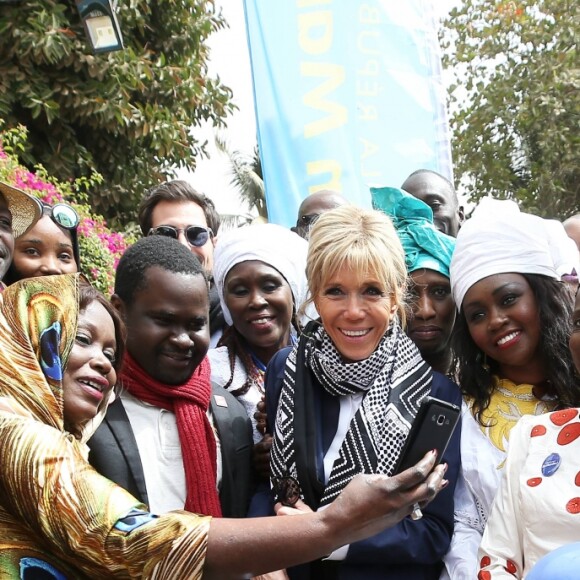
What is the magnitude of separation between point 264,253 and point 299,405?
1.09 meters

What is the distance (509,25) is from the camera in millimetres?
16156

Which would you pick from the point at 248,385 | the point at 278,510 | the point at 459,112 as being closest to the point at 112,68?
the point at 459,112

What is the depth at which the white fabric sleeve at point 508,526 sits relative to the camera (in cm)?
256

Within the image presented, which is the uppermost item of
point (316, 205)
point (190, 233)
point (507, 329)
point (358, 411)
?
point (316, 205)

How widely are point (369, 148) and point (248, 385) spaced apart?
13.3 feet

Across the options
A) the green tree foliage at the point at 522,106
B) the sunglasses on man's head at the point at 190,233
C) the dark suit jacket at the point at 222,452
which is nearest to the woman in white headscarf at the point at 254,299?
the dark suit jacket at the point at 222,452

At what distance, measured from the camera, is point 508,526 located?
103 inches

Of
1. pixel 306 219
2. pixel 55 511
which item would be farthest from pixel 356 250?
pixel 306 219

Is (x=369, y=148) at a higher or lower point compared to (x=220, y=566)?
higher

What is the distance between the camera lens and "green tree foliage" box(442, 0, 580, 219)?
50.8 feet

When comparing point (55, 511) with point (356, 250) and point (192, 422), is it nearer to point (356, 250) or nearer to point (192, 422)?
point (192, 422)

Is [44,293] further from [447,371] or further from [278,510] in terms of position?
[447,371]

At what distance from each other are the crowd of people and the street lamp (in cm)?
410

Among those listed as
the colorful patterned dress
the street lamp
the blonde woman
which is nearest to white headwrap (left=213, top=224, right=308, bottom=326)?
the blonde woman
